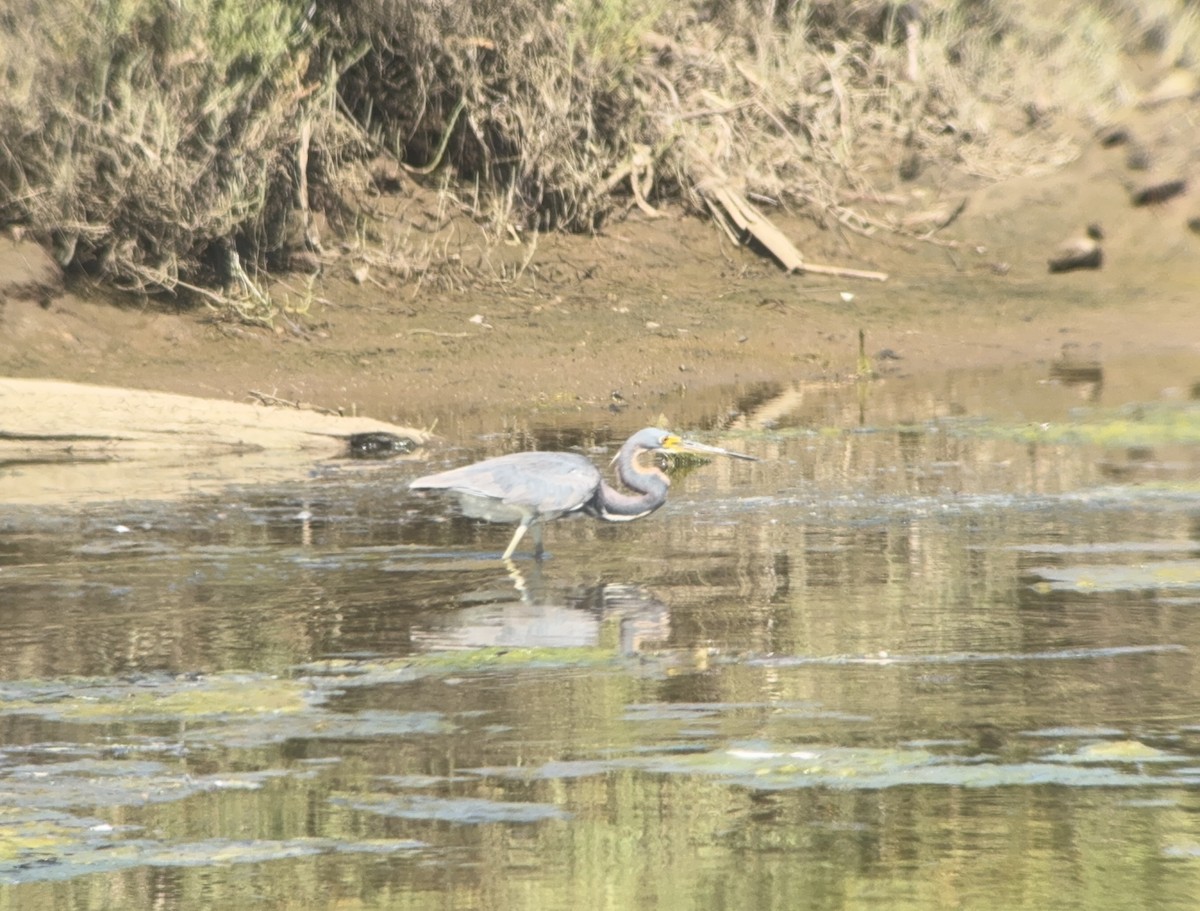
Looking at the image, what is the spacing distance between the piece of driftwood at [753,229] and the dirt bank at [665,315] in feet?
0.57

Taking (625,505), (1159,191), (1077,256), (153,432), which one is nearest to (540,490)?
(625,505)

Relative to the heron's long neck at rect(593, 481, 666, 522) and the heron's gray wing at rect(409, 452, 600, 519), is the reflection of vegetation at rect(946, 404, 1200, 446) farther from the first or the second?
the heron's gray wing at rect(409, 452, 600, 519)

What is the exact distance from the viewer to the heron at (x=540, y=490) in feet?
30.3

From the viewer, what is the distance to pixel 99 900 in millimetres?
4754

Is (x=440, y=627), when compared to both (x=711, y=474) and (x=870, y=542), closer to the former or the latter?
(x=870, y=542)

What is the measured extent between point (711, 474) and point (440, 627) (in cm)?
455

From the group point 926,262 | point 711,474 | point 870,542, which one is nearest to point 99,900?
point 870,542

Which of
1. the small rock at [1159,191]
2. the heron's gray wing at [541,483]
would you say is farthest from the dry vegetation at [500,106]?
the heron's gray wing at [541,483]

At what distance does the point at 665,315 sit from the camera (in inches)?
695

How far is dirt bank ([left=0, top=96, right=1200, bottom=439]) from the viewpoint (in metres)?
15.5

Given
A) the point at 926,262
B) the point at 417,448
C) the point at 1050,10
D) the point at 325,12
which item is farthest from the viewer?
the point at 1050,10

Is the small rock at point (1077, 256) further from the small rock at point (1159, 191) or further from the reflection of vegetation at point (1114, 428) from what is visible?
the reflection of vegetation at point (1114, 428)

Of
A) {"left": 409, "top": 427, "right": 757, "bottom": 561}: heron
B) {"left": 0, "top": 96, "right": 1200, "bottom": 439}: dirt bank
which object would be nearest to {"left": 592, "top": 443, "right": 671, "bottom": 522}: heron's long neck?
{"left": 409, "top": 427, "right": 757, "bottom": 561}: heron

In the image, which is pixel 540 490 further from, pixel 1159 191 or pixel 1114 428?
pixel 1159 191
